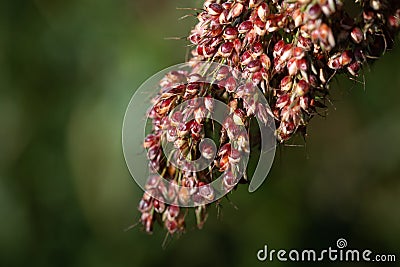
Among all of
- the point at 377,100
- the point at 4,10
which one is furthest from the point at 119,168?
the point at 377,100

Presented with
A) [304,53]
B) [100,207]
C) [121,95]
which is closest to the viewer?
[304,53]

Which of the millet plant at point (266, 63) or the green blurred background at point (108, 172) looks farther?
the green blurred background at point (108, 172)

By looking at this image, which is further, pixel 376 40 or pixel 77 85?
pixel 77 85

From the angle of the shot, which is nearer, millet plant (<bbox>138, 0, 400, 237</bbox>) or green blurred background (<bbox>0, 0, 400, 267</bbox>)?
millet plant (<bbox>138, 0, 400, 237</bbox>)

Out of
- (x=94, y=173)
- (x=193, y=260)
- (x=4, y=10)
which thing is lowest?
(x=193, y=260)

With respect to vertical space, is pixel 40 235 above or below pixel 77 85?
below

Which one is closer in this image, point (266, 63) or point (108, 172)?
point (266, 63)

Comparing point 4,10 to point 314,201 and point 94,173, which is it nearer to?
point 94,173

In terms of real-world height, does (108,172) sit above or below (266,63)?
below
